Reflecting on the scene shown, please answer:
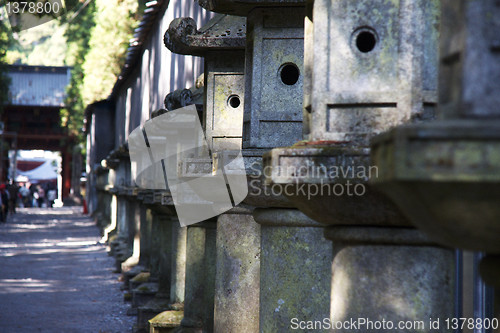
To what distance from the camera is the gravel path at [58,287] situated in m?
13.1

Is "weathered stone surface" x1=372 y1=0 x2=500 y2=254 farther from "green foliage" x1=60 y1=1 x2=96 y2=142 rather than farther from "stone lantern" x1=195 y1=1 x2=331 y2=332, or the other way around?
"green foliage" x1=60 y1=1 x2=96 y2=142

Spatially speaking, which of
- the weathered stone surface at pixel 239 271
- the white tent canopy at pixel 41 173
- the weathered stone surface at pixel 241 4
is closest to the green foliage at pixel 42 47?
the white tent canopy at pixel 41 173

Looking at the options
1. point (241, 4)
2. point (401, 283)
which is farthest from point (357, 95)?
point (241, 4)

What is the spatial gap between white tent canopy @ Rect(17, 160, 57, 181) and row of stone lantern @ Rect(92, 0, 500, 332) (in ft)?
242

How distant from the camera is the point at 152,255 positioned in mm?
14750

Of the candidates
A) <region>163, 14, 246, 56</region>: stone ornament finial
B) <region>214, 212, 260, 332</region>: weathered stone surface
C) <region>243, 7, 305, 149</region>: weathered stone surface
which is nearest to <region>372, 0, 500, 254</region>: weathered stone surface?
<region>243, 7, 305, 149</region>: weathered stone surface

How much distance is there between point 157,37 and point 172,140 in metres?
12.1

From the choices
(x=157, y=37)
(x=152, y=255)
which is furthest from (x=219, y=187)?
(x=157, y=37)

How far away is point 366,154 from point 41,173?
80.2 meters

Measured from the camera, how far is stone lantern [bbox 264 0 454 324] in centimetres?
395

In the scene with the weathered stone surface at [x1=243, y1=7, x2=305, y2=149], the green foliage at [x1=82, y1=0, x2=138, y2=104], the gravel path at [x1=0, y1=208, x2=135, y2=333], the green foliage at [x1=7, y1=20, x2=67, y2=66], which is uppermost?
the green foliage at [x1=7, y1=20, x2=67, y2=66]

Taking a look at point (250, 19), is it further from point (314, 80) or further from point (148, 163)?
point (148, 163)

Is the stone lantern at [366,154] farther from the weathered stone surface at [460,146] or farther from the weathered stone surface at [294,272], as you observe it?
the weathered stone surface at [294,272]

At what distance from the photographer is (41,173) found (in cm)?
8150
